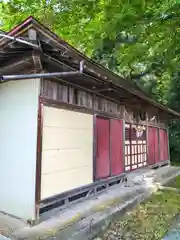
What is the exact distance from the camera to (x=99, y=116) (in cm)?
622

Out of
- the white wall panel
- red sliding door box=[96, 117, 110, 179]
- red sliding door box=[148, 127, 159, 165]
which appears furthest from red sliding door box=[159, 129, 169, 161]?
the white wall panel

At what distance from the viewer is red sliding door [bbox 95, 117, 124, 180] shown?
6.15 m

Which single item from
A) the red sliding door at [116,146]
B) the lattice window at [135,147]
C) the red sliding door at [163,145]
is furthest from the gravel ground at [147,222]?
the red sliding door at [163,145]

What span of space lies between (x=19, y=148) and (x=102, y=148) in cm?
259

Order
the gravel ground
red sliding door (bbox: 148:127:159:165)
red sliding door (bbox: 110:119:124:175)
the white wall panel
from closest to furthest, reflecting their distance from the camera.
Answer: the gravel ground → the white wall panel → red sliding door (bbox: 110:119:124:175) → red sliding door (bbox: 148:127:159:165)

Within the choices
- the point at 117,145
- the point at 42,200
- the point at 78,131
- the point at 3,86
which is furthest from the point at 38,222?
the point at 117,145

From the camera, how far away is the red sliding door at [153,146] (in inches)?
395

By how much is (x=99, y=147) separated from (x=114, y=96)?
161 centimetres

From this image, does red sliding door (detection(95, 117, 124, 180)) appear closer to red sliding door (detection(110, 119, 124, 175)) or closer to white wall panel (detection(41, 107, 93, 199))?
red sliding door (detection(110, 119, 124, 175))

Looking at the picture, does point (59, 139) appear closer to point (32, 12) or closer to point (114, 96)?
point (114, 96)

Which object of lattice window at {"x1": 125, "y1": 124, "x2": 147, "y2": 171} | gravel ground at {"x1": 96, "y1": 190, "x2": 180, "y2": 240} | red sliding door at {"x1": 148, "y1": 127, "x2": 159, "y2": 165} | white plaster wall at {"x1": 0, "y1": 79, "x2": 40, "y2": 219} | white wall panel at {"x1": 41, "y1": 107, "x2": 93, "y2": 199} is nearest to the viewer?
gravel ground at {"x1": 96, "y1": 190, "x2": 180, "y2": 240}

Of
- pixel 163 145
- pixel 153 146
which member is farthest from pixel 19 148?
pixel 163 145

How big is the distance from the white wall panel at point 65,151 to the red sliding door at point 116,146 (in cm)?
121

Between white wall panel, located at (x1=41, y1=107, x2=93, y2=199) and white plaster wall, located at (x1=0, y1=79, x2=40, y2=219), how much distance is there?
0.78 feet
